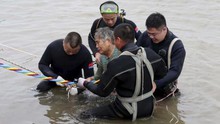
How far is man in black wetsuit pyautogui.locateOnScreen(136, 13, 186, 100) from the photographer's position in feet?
16.8

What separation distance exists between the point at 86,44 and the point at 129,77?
4.89 metres

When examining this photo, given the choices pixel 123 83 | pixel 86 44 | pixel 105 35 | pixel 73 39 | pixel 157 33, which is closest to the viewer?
pixel 123 83

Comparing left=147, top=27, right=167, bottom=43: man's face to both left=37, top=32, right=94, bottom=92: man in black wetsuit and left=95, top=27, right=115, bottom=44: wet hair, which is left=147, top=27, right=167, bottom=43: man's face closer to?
left=95, top=27, right=115, bottom=44: wet hair

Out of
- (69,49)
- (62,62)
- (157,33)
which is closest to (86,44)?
(62,62)

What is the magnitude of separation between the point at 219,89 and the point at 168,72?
1634 millimetres

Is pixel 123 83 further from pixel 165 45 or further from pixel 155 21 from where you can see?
pixel 165 45

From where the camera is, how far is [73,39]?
5340 mm

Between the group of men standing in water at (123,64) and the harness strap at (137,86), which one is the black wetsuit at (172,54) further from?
the harness strap at (137,86)

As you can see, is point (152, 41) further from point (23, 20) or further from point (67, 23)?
point (23, 20)

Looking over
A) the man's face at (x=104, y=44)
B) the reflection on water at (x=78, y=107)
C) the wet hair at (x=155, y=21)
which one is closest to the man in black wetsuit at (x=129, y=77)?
the man's face at (x=104, y=44)

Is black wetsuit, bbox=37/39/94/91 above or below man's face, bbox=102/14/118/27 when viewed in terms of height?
below

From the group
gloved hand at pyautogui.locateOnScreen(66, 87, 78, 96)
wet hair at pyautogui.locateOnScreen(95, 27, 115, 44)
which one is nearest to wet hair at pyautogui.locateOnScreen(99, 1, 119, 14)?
wet hair at pyautogui.locateOnScreen(95, 27, 115, 44)

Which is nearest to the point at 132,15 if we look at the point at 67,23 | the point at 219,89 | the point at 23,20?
the point at 67,23

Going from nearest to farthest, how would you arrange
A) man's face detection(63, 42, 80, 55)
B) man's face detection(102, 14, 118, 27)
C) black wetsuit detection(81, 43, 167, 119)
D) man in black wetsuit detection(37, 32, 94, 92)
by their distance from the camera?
black wetsuit detection(81, 43, 167, 119) < man's face detection(63, 42, 80, 55) < man in black wetsuit detection(37, 32, 94, 92) < man's face detection(102, 14, 118, 27)
